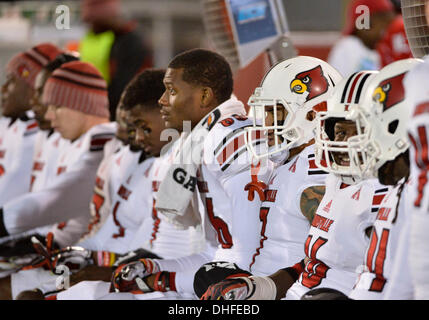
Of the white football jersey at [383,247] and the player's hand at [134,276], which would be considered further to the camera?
the player's hand at [134,276]

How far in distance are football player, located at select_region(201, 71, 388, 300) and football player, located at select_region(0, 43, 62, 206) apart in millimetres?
2492

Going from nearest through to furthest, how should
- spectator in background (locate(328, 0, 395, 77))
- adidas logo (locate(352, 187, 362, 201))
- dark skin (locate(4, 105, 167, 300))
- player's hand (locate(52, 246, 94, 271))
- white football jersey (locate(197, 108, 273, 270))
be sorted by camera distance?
adidas logo (locate(352, 187, 362, 201)), white football jersey (locate(197, 108, 273, 270)), dark skin (locate(4, 105, 167, 300)), player's hand (locate(52, 246, 94, 271)), spectator in background (locate(328, 0, 395, 77))

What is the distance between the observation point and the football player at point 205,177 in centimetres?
274

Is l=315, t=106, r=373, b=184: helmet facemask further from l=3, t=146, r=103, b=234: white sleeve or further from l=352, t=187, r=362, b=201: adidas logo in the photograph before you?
l=3, t=146, r=103, b=234: white sleeve

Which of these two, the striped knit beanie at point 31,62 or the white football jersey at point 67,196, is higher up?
the striped knit beanie at point 31,62

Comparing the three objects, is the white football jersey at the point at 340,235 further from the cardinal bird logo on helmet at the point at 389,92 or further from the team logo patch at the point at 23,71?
the team logo patch at the point at 23,71

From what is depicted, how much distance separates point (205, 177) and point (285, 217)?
377mm

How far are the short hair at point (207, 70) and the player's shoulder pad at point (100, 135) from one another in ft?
3.95

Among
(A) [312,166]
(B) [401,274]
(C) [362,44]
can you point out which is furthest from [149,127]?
(C) [362,44]

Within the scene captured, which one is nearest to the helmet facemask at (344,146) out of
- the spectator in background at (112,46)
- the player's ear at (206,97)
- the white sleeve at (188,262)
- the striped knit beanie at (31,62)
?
the player's ear at (206,97)

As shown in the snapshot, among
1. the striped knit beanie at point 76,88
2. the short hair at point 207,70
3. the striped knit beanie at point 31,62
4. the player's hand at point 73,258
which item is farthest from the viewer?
the striped knit beanie at point 31,62

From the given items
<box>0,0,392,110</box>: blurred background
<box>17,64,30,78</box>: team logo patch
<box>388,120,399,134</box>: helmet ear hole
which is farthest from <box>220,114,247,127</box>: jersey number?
<box>0,0,392,110</box>: blurred background

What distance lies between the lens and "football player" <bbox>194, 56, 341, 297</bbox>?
2619mm

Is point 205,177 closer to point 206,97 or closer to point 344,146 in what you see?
point 206,97
